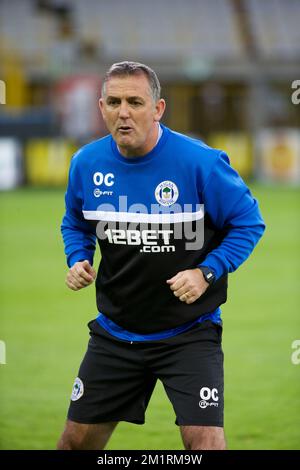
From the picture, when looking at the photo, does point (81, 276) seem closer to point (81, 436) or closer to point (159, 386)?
point (81, 436)

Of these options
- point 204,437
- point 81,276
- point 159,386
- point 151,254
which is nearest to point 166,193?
point 151,254

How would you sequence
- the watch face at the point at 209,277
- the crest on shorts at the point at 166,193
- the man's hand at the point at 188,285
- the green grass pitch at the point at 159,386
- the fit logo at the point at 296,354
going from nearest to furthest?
the man's hand at the point at 188,285, the watch face at the point at 209,277, the crest on shorts at the point at 166,193, the green grass pitch at the point at 159,386, the fit logo at the point at 296,354

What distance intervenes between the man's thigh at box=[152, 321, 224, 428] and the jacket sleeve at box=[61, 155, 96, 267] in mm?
663

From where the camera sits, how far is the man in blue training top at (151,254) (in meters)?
4.52

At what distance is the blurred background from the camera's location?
7527 millimetres

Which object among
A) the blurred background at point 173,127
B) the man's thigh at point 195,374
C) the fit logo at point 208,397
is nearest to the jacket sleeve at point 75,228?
the man's thigh at point 195,374

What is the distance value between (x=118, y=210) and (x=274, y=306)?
24.0ft

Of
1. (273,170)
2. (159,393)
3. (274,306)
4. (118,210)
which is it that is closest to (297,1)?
(273,170)

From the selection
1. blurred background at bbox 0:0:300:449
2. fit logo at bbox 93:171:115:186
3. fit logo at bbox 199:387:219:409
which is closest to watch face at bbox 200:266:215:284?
fit logo at bbox 199:387:219:409

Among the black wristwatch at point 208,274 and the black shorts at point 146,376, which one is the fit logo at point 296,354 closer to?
the black shorts at point 146,376

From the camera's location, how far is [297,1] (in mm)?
37750

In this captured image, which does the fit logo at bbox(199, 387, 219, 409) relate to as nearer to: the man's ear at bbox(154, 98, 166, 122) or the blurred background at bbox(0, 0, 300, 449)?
the man's ear at bbox(154, 98, 166, 122)

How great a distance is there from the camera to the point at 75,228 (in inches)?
198

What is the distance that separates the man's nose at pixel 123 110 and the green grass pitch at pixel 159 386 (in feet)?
8.75
